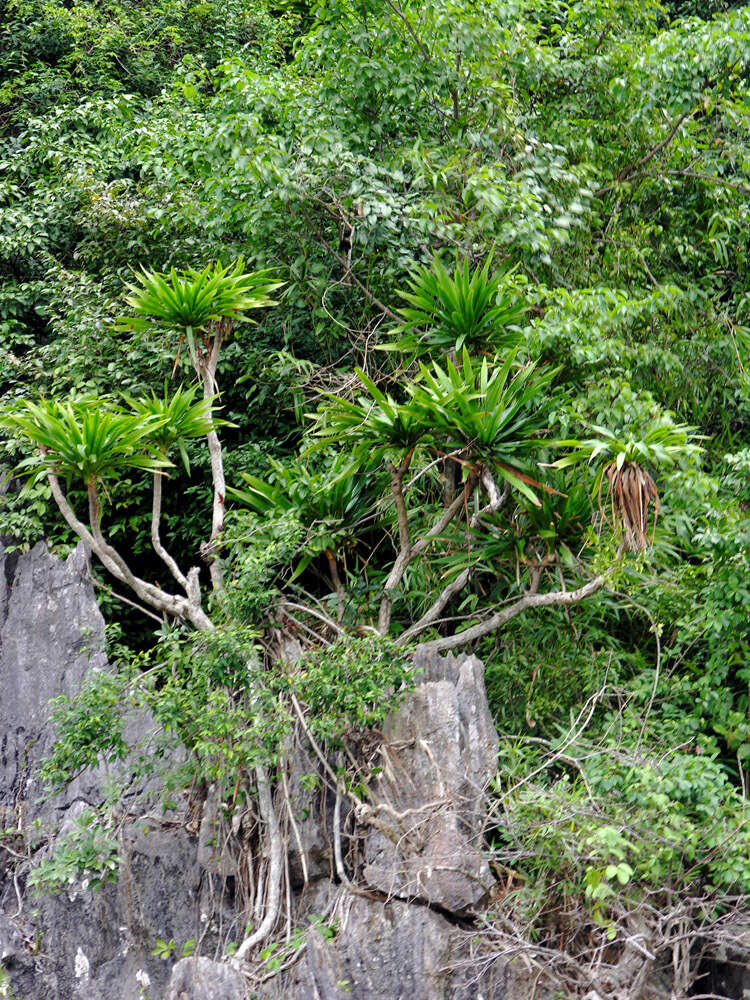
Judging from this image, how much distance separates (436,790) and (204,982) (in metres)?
1.27

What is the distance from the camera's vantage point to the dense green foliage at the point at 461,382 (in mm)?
4457

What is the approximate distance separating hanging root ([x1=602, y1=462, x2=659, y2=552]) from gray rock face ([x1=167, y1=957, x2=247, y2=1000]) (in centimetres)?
248

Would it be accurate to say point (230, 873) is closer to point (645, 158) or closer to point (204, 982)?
point (204, 982)

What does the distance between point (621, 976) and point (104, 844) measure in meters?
2.32

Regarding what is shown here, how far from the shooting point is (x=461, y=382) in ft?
15.6

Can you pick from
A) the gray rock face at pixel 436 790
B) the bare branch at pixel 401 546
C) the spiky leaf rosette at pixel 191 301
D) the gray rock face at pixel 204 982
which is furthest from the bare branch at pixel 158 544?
the gray rock face at pixel 204 982

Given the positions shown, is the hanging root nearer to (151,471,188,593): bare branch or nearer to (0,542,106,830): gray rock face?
(151,471,188,593): bare branch

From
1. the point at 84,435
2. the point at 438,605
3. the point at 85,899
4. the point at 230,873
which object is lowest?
the point at 85,899

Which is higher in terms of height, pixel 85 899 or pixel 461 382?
pixel 461 382

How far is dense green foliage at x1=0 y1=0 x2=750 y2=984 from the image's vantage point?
4457 millimetres

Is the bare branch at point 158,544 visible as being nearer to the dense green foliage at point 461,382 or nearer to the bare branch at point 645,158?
the dense green foliage at point 461,382

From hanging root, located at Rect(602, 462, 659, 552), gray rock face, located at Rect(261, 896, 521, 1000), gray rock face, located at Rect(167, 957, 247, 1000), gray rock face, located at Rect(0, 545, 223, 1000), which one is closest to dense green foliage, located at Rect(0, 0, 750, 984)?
hanging root, located at Rect(602, 462, 659, 552)

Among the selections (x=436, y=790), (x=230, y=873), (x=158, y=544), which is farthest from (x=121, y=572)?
(x=436, y=790)

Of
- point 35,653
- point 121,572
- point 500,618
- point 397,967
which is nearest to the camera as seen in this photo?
point 397,967
